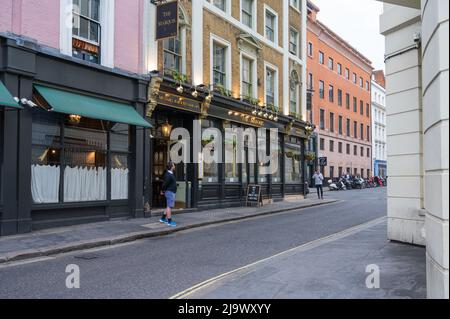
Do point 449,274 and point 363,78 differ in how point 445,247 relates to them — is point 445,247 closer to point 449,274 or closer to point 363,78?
point 449,274

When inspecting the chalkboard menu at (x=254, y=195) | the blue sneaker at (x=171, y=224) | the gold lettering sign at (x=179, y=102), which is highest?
the gold lettering sign at (x=179, y=102)

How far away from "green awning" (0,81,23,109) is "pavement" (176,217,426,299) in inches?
246

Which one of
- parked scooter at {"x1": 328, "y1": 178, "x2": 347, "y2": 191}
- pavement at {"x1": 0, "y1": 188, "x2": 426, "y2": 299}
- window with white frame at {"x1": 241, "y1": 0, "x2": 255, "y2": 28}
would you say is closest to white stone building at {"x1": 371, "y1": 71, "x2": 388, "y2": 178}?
parked scooter at {"x1": 328, "y1": 178, "x2": 347, "y2": 191}

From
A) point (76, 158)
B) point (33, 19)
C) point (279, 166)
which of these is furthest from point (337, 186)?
point (33, 19)

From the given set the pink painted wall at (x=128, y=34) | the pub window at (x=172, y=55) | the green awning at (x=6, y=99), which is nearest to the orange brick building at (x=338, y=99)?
the pub window at (x=172, y=55)

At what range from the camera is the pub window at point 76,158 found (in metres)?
12.0

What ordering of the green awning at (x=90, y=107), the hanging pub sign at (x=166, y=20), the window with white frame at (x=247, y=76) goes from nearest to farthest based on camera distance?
the green awning at (x=90, y=107) → the hanging pub sign at (x=166, y=20) → the window with white frame at (x=247, y=76)

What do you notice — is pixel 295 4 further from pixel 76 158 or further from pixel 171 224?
A: pixel 76 158

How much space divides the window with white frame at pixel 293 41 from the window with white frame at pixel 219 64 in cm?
779

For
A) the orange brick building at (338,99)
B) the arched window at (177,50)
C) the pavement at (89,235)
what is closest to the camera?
the pavement at (89,235)

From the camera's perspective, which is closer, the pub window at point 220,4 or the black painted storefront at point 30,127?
the black painted storefront at point 30,127

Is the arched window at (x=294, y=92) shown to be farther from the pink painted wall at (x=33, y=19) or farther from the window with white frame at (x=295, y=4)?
the pink painted wall at (x=33, y=19)

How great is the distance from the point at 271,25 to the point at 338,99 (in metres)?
26.7
